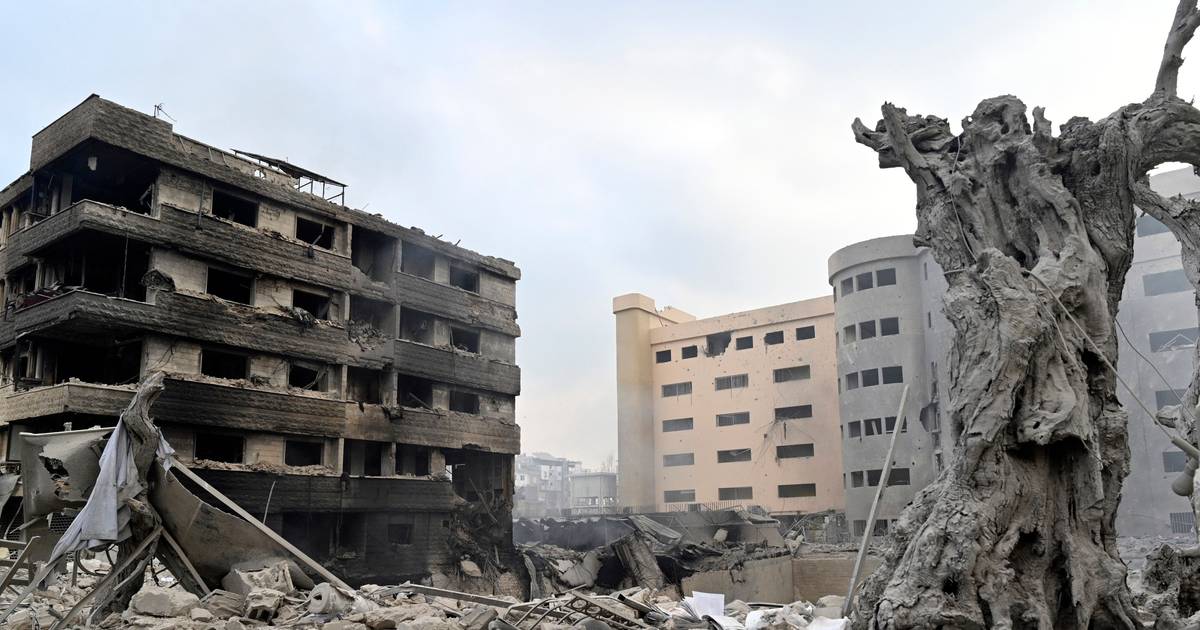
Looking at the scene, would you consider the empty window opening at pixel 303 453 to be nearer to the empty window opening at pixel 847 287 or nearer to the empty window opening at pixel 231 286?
the empty window opening at pixel 231 286

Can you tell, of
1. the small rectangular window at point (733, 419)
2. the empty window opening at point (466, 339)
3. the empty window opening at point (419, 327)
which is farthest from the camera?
the small rectangular window at point (733, 419)

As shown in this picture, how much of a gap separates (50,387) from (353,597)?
19372 millimetres

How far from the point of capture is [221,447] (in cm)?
3084

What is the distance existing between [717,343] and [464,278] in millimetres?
21951

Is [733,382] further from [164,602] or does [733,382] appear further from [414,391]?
[164,602]

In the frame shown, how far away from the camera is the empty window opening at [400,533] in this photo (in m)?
35.4

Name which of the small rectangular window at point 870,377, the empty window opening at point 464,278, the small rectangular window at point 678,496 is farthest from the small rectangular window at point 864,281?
the small rectangular window at point 678,496

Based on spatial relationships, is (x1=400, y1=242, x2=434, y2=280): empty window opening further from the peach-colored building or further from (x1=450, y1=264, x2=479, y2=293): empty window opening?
the peach-colored building

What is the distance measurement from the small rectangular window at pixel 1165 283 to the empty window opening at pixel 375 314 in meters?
29.8

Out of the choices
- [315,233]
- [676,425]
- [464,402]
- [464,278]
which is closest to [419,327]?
[464,402]

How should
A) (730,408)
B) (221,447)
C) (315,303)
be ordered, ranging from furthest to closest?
(730,408) → (315,303) → (221,447)

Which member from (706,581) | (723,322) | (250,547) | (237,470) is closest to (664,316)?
(723,322)

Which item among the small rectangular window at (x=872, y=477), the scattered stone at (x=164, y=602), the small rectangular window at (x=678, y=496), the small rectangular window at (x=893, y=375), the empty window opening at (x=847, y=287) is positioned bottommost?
the scattered stone at (x=164, y=602)

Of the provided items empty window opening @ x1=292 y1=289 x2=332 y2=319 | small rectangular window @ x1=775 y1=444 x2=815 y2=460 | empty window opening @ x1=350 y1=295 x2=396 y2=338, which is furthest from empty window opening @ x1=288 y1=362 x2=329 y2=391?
small rectangular window @ x1=775 y1=444 x2=815 y2=460
